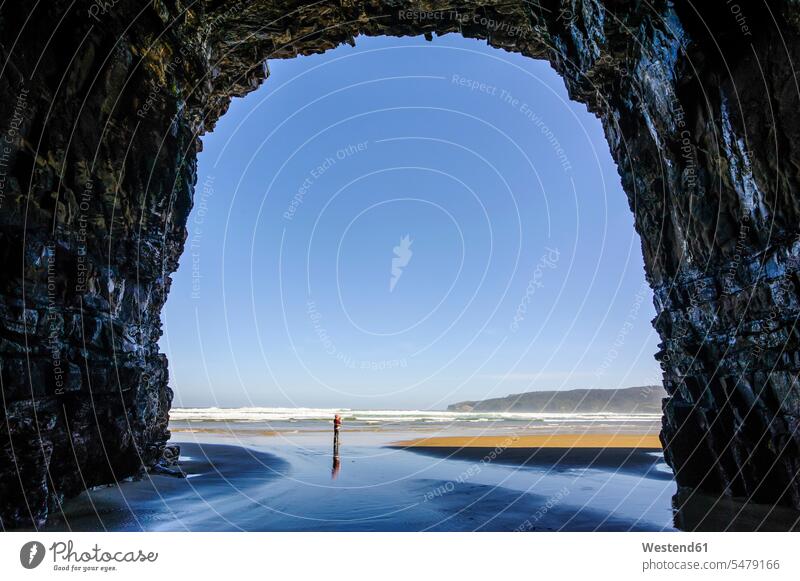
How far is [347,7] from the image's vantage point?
732 inches

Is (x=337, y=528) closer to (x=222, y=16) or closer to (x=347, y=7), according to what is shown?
(x=222, y=16)

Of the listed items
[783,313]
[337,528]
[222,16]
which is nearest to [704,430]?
[783,313]

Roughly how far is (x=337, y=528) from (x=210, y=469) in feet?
35.6

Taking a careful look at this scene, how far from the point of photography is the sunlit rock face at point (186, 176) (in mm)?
10188

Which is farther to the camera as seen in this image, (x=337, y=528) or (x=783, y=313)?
(x=783, y=313)
